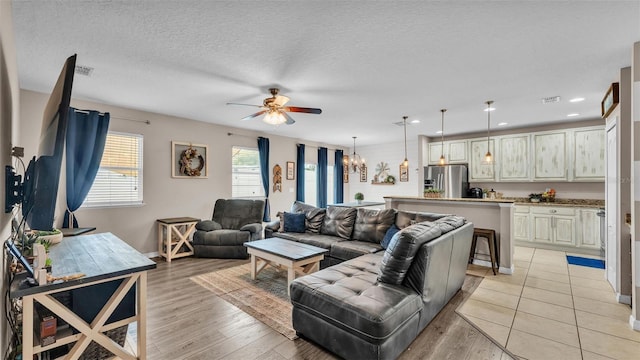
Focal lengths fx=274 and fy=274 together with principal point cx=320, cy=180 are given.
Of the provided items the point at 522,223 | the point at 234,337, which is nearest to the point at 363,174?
the point at 522,223

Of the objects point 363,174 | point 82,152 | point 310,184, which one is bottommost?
point 310,184

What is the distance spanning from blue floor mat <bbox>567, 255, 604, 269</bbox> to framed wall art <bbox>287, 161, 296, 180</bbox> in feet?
18.9

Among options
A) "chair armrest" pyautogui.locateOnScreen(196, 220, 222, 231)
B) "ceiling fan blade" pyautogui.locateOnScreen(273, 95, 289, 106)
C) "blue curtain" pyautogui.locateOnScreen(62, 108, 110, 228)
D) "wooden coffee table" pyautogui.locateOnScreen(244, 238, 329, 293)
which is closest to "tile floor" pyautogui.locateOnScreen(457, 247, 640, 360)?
"wooden coffee table" pyautogui.locateOnScreen(244, 238, 329, 293)

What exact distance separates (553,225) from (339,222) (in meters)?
4.32

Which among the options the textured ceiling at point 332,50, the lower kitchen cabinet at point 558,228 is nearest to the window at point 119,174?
the textured ceiling at point 332,50

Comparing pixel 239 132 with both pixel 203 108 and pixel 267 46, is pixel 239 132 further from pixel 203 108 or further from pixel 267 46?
pixel 267 46

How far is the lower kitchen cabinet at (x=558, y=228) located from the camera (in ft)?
16.3

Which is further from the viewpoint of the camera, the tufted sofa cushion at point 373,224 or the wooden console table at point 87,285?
the tufted sofa cushion at point 373,224

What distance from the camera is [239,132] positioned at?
19.9 feet

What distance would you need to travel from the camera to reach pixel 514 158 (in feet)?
19.5

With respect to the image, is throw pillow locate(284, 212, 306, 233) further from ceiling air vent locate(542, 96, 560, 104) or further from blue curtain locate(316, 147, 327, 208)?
ceiling air vent locate(542, 96, 560, 104)

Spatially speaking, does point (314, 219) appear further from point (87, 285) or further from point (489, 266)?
point (87, 285)

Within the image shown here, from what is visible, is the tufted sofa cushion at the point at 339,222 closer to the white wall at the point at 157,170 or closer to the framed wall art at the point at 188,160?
the white wall at the point at 157,170

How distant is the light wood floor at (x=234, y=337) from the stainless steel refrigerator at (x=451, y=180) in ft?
12.0
